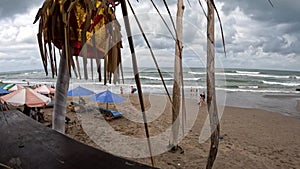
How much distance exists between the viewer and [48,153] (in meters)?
0.72

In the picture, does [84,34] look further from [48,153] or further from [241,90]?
[241,90]

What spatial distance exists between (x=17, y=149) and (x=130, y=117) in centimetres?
877

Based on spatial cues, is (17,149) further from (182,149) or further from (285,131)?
(285,131)

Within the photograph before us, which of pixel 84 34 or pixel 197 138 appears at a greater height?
pixel 84 34

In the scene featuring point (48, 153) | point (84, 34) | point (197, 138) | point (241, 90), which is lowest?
point (197, 138)

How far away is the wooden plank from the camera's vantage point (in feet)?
2.06

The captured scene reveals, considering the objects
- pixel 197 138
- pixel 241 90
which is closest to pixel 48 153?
pixel 197 138

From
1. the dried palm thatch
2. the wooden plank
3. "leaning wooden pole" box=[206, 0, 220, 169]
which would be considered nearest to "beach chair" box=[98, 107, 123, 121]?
"leaning wooden pole" box=[206, 0, 220, 169]

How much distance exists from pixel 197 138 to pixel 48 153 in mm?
6687

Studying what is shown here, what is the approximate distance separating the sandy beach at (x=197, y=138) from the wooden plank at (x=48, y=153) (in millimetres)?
2740

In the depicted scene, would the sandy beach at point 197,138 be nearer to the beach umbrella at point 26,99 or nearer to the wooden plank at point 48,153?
the beach umbrella at point 26,99

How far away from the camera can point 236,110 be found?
1251cm

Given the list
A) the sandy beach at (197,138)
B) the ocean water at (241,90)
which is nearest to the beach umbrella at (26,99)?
the ocean water at (241,90)

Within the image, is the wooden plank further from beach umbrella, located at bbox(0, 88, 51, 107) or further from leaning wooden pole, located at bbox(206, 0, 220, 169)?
beach umbrella, located at bbox(0, 88, 51, 107)
